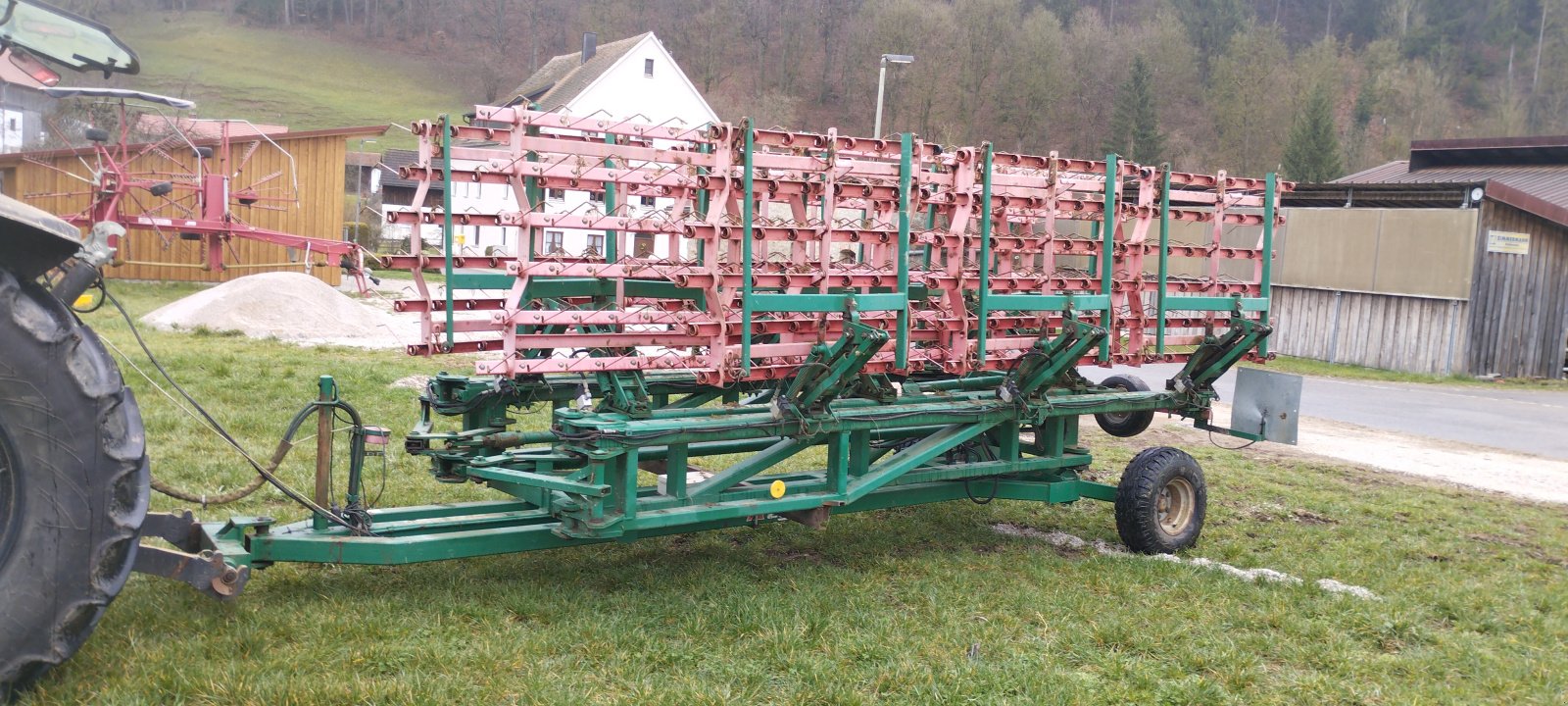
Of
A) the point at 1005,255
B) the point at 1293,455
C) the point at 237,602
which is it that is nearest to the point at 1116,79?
the point at 1293,455

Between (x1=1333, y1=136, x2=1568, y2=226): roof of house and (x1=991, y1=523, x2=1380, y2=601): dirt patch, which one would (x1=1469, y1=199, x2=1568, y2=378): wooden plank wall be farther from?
(x1=991, y1=523, x2=1380, y2=601): dirt patch

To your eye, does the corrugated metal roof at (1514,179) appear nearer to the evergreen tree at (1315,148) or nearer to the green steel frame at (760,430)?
the evergreen tree at (1315,148)

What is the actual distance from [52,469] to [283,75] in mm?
85044

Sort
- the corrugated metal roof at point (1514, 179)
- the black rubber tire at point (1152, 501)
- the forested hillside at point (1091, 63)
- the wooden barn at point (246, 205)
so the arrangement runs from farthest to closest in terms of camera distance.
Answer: the forested hillside at point (1091, 63) → the wooden barn at point (246, 205) → the corrugated metal roof at point (1514, 179) → the black rubber tire at point (1152, 501)

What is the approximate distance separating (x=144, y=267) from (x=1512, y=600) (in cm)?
2950

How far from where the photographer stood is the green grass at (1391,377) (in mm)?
22844

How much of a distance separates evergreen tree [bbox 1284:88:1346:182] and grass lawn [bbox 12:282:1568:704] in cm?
4797

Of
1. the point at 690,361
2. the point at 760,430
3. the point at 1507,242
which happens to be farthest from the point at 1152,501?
the point at 1507,242

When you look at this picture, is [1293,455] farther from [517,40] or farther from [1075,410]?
[517,40]

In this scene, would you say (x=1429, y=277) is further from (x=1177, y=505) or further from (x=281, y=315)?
(x=281, y=315)

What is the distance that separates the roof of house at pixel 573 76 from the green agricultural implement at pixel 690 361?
38.6 metres

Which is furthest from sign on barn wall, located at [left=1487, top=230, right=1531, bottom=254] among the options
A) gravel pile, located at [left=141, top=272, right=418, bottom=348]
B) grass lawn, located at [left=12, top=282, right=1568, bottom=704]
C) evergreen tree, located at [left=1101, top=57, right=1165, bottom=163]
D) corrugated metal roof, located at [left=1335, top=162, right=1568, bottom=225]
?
evergreen tree, located at [left=1101, top=57, right=1165, bottom=163]

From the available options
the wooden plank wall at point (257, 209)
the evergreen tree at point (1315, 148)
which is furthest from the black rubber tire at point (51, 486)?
the evergreen tree at point (1315, 148)

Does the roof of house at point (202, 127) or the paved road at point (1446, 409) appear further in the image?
the roof of house at point (202, 127)
